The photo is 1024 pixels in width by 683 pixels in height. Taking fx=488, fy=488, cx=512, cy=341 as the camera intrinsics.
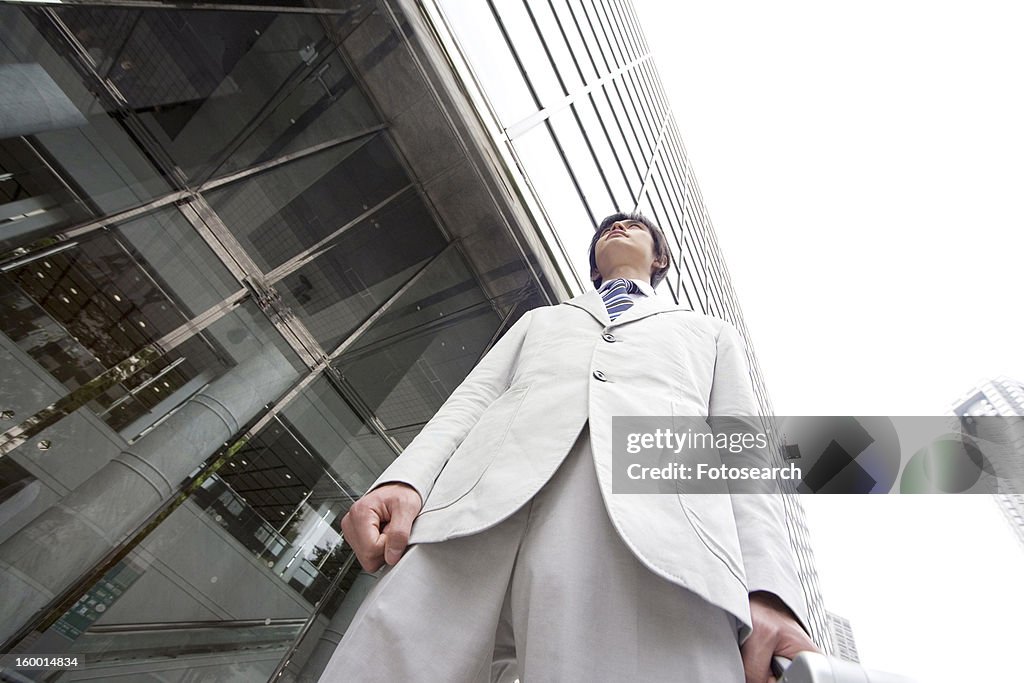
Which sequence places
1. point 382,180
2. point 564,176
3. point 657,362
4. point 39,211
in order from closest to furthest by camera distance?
point 657,362 < point 39,211 < point 382,180 < point 564,176

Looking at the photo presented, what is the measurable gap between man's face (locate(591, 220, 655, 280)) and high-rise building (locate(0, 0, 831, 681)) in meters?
2.02

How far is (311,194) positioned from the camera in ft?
13.1

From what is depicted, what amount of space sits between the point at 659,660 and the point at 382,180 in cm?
437

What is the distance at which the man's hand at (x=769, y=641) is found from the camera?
0.97 metres

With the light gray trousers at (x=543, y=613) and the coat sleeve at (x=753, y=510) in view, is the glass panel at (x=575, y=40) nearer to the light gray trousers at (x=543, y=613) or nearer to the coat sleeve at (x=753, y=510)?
the coat sleeve at (x=753, y=510)

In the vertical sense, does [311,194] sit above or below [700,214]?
below

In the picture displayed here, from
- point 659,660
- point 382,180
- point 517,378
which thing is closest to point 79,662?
point 517,378

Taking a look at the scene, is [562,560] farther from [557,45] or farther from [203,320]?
[557,45]

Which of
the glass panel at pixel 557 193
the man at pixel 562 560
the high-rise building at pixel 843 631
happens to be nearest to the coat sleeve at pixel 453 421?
the man at pixel 562 560

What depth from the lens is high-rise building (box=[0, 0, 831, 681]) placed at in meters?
2.23

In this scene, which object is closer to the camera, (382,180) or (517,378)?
(517,378)

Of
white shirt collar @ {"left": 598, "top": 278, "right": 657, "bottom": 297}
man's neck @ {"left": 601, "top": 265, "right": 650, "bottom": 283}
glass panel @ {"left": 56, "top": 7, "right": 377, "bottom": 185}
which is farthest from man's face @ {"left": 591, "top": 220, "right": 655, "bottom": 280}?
glass panel @ {"left": 56, "top": 7, "right": 377, "bottom": 185}

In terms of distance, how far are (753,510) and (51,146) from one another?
11.9 feet

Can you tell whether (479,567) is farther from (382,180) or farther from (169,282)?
(382,180)
